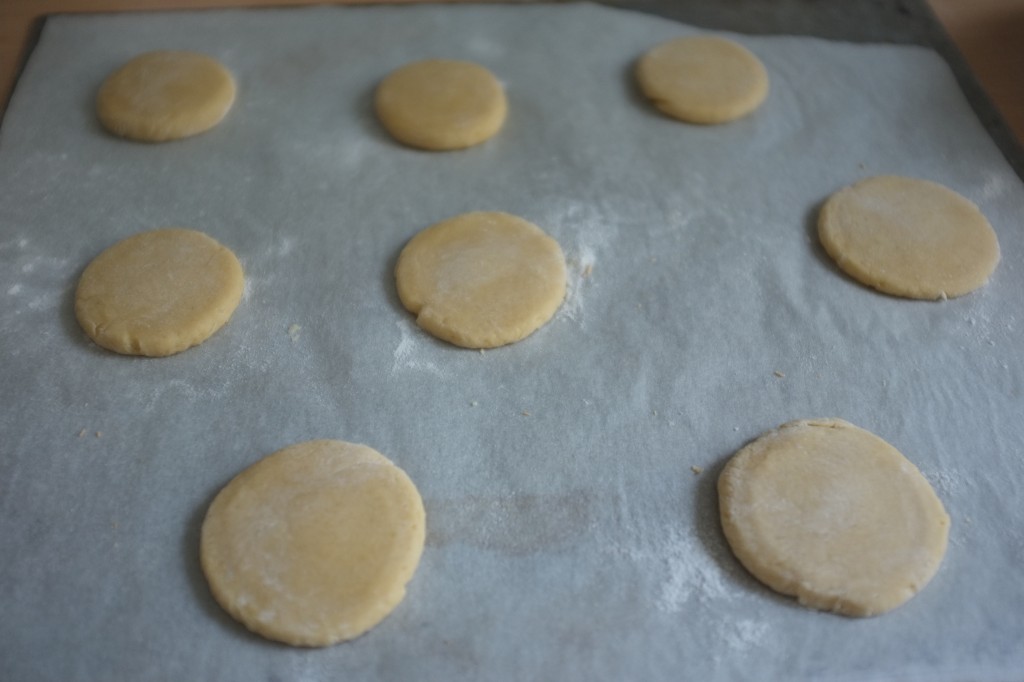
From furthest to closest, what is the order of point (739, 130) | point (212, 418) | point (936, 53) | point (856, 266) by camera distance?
1. point (936, 53)
2. point (739, 130)
3. point (856, 266)
4. point (212, 418)

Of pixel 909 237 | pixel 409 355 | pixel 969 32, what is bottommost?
pixel 409 355

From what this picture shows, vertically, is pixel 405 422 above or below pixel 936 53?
below

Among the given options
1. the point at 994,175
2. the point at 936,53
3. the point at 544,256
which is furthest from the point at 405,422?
the point at 936,53

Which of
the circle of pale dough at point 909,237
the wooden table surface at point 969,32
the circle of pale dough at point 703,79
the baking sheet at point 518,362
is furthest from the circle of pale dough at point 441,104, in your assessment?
the circle of pale dough at point 909,237

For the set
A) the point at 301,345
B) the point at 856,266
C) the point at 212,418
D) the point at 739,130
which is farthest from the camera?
the point at 739,130

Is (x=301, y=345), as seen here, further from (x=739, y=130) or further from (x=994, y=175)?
(x=994, y=175)

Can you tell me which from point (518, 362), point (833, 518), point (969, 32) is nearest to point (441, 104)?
point (518, 362)

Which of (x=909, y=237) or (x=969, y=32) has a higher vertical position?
(x=969, y=32)

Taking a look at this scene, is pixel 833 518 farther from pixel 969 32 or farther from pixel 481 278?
pixel 969 32
